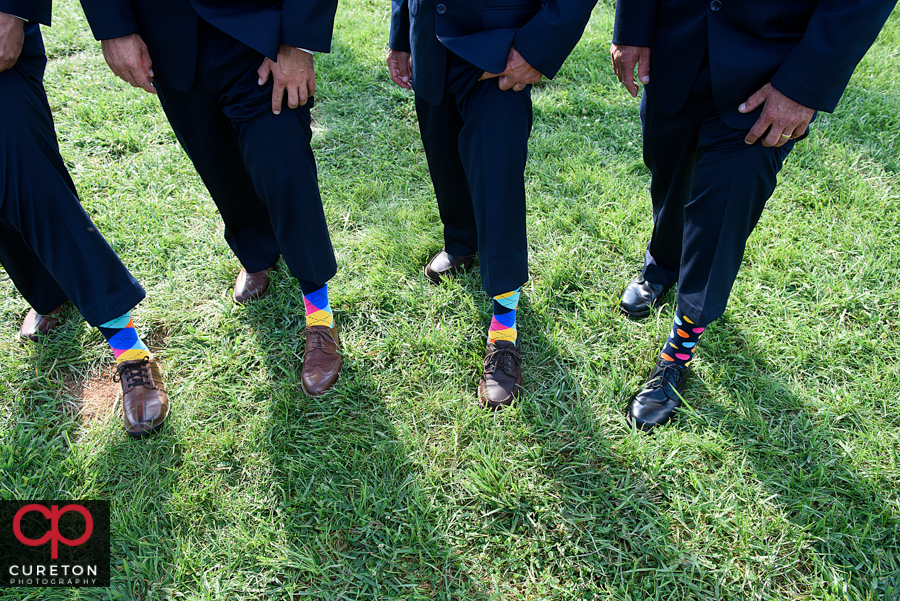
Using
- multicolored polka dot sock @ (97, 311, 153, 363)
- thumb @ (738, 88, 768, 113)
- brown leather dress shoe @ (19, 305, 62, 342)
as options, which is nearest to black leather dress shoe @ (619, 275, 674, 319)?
thumb @ (738, 88, 768, 113)

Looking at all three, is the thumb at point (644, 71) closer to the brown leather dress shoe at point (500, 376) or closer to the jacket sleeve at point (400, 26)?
the jacket sleeve at point (400, 26)

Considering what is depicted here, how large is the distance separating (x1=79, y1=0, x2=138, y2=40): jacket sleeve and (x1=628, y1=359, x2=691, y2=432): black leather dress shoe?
2.34 m

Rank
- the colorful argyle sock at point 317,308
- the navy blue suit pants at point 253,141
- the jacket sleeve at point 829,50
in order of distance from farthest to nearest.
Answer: the colorful argyle sock at point 317,308 → the navy blue suit pants at point 253,141 → the jacket sleeve at point 829,50

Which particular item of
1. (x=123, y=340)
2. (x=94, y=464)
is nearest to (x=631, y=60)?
(x=123, y=340)

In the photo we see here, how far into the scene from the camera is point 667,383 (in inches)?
82.3

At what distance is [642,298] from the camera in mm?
2467

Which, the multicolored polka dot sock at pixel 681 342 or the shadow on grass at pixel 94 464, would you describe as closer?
the shadow on grass at pixel 94 464

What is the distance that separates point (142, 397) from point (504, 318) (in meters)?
1.55

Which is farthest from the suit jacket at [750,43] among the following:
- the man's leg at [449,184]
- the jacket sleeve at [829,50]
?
the man's leg at [449,184]

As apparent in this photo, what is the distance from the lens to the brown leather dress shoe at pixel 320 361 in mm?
2217

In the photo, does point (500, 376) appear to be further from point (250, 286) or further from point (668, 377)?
point (250, 286)

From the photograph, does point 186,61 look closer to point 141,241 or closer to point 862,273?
point 141,241

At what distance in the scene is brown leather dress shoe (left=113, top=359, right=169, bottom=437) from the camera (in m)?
2.10

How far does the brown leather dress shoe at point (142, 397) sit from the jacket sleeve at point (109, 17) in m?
1.27
